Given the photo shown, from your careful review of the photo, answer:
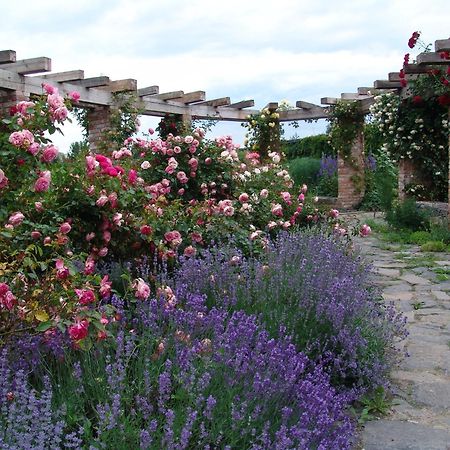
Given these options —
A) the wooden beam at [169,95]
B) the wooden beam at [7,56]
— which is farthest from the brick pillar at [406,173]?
the wooden beam at [7,56]

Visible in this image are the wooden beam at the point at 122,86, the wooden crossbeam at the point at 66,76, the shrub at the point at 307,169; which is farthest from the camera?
the shrub at the point at 307,169

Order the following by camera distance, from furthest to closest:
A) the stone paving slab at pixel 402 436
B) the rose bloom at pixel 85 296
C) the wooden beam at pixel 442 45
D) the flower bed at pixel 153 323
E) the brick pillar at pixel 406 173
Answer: the brick pillar at pixel 406 173 < the wooden beam at pixel 442 45 < the stone paving slab at pixel 402 436 < the rose bloom at pixel 85 296 < the flower bed at pixel 153 323

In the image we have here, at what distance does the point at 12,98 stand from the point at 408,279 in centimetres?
604

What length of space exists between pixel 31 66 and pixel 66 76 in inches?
57.6

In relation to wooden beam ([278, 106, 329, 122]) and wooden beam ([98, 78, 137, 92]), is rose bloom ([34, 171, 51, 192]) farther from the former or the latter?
wooden beam ([278, 106, 329, 122])

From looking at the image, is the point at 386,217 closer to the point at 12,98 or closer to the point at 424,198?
the point at 424,198

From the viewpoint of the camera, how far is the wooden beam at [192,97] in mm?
12953

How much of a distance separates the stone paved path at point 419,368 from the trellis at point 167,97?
3.51 metres

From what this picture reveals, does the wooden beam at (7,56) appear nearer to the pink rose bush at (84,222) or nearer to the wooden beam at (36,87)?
the wooden beam at (36,87)

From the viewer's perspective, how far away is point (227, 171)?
630 centimetres

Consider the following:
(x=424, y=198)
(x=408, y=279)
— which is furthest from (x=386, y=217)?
(x=408, y=279)

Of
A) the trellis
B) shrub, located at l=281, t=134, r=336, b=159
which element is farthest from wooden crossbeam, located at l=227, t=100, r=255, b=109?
shrub, located at l=281, t=134, r=336, b=159

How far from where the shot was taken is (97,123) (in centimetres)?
1170

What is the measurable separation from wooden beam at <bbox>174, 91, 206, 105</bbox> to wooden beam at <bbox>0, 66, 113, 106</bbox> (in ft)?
7.00
